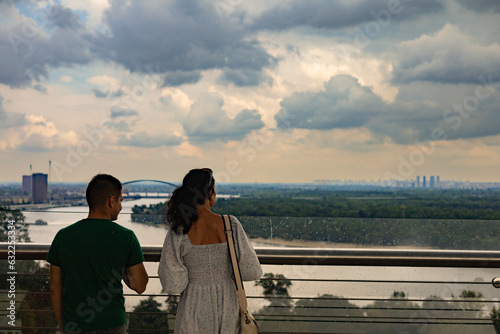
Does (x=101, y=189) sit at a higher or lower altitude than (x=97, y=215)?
higher

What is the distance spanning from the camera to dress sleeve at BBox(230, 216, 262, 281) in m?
2.15

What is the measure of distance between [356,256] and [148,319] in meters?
1.34

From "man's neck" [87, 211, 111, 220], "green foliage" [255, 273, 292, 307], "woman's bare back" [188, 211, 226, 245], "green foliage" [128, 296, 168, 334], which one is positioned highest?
"man's neck" [87, 211, 111, 220]

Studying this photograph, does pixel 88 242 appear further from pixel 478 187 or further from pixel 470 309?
pixel 478 187

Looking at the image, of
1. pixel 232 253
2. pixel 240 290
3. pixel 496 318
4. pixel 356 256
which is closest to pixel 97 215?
pixel 232 253

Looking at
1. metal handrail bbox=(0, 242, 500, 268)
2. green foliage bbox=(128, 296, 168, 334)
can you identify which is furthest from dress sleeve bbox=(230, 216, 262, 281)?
green foliage bbox=(128, 296, 168, 334)

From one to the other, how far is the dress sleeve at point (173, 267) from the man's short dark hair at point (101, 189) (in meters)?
0.32

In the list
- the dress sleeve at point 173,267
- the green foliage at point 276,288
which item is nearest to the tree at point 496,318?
the green foliage at point 276,288

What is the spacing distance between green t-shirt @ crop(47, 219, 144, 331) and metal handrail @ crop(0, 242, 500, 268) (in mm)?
548

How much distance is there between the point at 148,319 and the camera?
2.87 meters

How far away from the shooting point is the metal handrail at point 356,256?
2.55 m

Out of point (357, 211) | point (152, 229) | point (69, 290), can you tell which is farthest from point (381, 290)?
point (357, 211)

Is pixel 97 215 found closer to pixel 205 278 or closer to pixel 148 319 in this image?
pixel 205 278

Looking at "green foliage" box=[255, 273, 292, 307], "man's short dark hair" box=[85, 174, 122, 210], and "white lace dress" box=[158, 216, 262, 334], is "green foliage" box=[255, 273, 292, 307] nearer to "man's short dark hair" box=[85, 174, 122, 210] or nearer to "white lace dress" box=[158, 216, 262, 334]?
"white lace dress" box=[158, 216, 262, 334]
